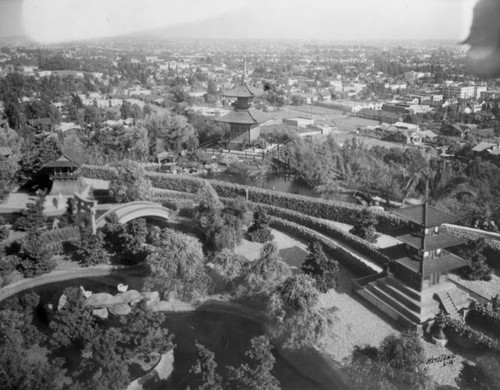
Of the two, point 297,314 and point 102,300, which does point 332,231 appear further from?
point 102,300

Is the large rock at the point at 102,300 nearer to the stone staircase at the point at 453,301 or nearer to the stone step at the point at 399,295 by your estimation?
the stone step at the point at 399,295

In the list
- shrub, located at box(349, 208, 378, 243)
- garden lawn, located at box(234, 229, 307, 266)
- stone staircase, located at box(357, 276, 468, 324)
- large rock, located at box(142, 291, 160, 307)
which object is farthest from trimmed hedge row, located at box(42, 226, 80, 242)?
stone staircase, located at box(357, 276, 468, 324)

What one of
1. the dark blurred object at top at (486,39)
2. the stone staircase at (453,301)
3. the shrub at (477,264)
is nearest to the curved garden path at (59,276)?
the stone staircase at (453,301)

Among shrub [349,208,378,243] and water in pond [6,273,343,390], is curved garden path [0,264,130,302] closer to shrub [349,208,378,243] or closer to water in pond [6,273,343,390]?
water in pond [6,273,343,390]

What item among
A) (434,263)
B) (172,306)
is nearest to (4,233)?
(172,306)

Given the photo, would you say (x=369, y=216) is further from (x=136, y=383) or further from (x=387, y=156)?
(x=387, y=156)
